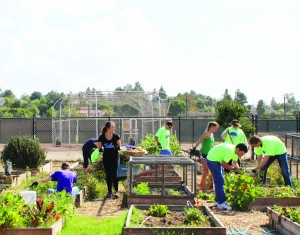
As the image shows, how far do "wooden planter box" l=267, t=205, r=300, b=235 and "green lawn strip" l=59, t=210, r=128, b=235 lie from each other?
2299 millimetres

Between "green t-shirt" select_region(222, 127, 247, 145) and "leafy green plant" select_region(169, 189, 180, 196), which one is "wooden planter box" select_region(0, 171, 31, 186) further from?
"green t-shirt" select_region(222, 127, 247, 145)

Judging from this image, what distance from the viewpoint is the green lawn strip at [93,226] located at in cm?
714

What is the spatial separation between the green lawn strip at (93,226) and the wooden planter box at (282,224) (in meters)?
2.30

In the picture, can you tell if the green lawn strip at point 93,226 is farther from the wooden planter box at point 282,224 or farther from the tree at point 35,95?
the tree at point 35,95

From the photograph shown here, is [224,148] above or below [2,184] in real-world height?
above

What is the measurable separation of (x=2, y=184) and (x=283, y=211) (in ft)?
24.1

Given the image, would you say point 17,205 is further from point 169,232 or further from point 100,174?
point 100,174

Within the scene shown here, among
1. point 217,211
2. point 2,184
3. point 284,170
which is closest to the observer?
point 217,211

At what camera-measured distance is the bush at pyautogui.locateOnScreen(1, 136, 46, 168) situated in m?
15.5

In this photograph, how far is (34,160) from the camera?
1554 cm

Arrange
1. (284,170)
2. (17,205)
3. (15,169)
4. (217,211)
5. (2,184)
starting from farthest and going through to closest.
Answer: (15,169) → (2,184) → (284,170) → (217,211) → (17,205)

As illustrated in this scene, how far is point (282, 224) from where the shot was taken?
24.6ft

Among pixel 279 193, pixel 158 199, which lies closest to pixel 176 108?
pixel 279 193

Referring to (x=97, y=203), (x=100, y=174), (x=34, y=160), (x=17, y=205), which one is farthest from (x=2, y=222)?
(x=34, y=160)
